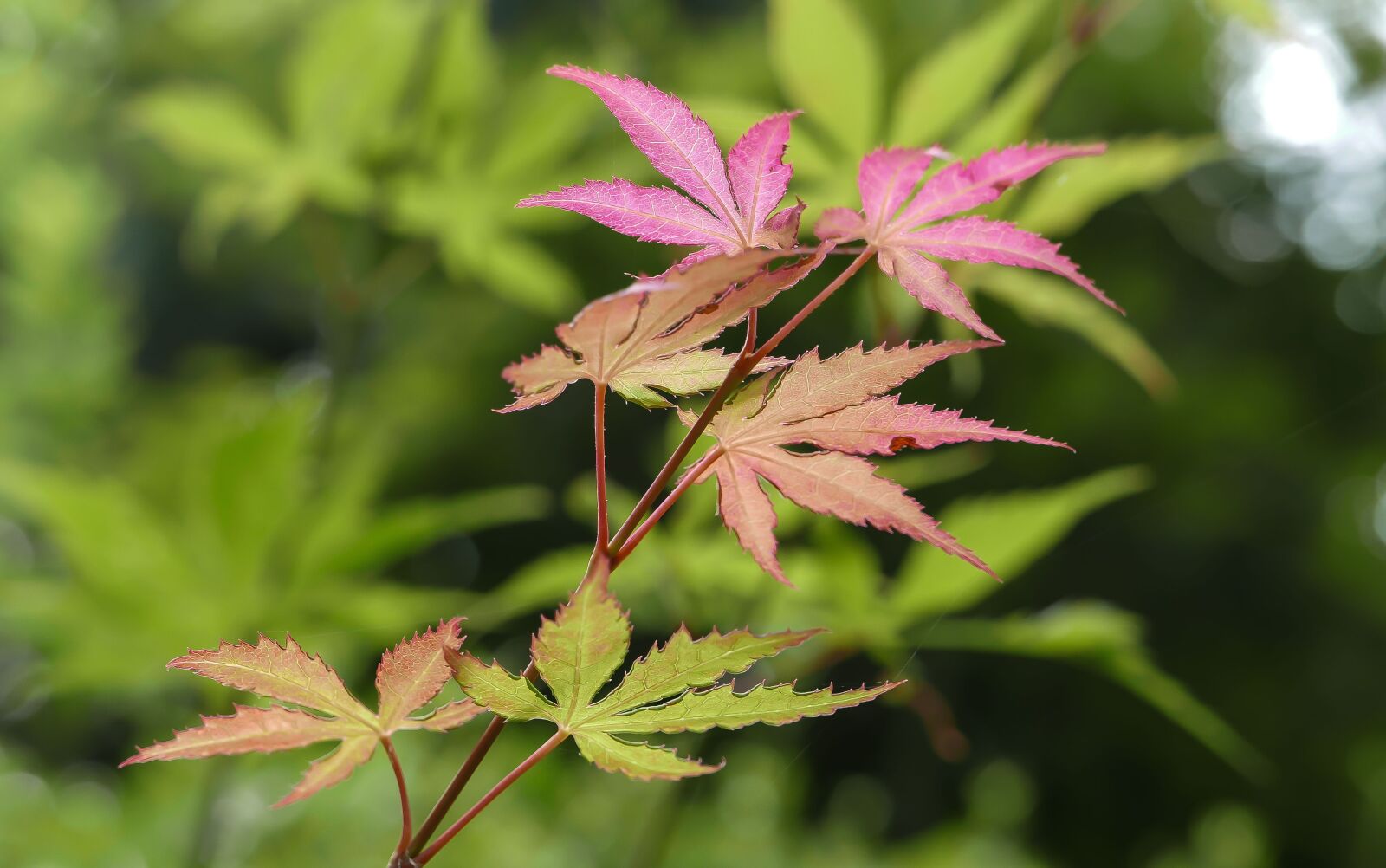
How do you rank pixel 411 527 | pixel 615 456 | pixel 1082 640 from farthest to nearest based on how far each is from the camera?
pixel 615 456 < pixel 411 527 < pixel 1082 640

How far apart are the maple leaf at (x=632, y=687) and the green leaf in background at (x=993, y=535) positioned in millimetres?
247

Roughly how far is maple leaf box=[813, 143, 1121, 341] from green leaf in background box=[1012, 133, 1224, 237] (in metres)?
0.23

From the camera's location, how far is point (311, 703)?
16cm

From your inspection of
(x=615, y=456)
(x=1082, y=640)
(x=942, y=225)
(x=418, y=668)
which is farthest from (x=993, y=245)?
(x=615, y=456)

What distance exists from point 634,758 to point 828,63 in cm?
32

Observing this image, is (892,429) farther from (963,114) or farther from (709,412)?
(963,114)

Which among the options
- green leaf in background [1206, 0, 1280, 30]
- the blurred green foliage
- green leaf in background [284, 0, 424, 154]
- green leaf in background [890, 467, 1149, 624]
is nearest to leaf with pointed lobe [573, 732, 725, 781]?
the blurred green foliage

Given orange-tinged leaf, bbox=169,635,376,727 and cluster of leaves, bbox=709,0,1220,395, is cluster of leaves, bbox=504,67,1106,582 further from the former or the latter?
cluster of leaves, bbox=709,0,1220,395

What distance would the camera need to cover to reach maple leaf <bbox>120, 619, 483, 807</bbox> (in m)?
0.15

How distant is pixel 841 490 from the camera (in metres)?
0.16

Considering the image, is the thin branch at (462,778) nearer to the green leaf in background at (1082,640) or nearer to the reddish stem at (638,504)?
the reddish stem at (638,504)

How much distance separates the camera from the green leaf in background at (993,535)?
1.32 ft

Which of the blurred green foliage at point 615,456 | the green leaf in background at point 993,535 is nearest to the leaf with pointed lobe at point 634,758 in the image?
the blurred green foliage at point 615,456

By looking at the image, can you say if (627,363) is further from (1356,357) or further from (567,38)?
(1356,357)
